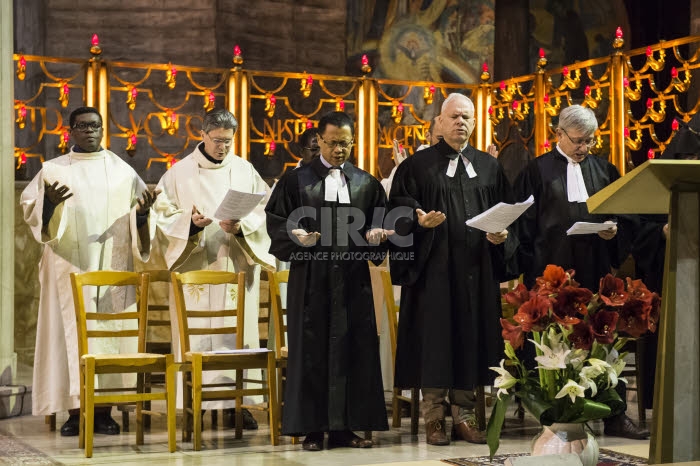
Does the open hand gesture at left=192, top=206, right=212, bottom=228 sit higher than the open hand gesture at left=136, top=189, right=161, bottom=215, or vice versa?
the open hand gesture at left=136, top=189, right=161, bottom=215

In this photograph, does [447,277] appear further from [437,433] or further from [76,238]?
[76,238]

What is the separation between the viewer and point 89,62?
336 inches

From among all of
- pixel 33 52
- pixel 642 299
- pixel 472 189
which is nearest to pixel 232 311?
pixel 472 189

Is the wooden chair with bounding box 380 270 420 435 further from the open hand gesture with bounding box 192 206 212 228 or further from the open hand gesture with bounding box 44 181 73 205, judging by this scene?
the open hand gesture with bounding box 44 181 73 205

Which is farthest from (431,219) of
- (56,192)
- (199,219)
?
(56,192)

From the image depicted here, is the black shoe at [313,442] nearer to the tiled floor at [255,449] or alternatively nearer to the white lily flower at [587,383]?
the tiled floor at [255,449]

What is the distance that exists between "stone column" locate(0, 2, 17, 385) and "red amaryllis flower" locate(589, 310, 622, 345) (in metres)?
5.20

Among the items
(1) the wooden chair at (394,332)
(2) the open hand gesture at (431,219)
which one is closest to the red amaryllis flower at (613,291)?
(2) the open hand gesture at (431,219)

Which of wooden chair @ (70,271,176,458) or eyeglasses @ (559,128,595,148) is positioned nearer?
wooden chair @ (70,271,176,458)

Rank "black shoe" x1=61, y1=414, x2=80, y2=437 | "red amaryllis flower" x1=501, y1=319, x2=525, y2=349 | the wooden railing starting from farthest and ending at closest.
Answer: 1. the wooden railing
2. "black shoe" x1=61, y1=414, x2=80, y2=437
3. "red amaryllis flower" x1=501, y1=319, x2=525, y2=349

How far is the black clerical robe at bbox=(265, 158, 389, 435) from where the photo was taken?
6.24m

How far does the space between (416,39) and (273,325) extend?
811 cm

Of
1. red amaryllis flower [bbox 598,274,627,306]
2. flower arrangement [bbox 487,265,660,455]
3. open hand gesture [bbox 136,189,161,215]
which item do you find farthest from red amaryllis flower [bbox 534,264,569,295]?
open hand gesture [bbox 136,189,161,215]

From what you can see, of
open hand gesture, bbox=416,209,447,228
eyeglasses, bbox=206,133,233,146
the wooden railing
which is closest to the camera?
open hand gesture, bbox=416,209,447,228
